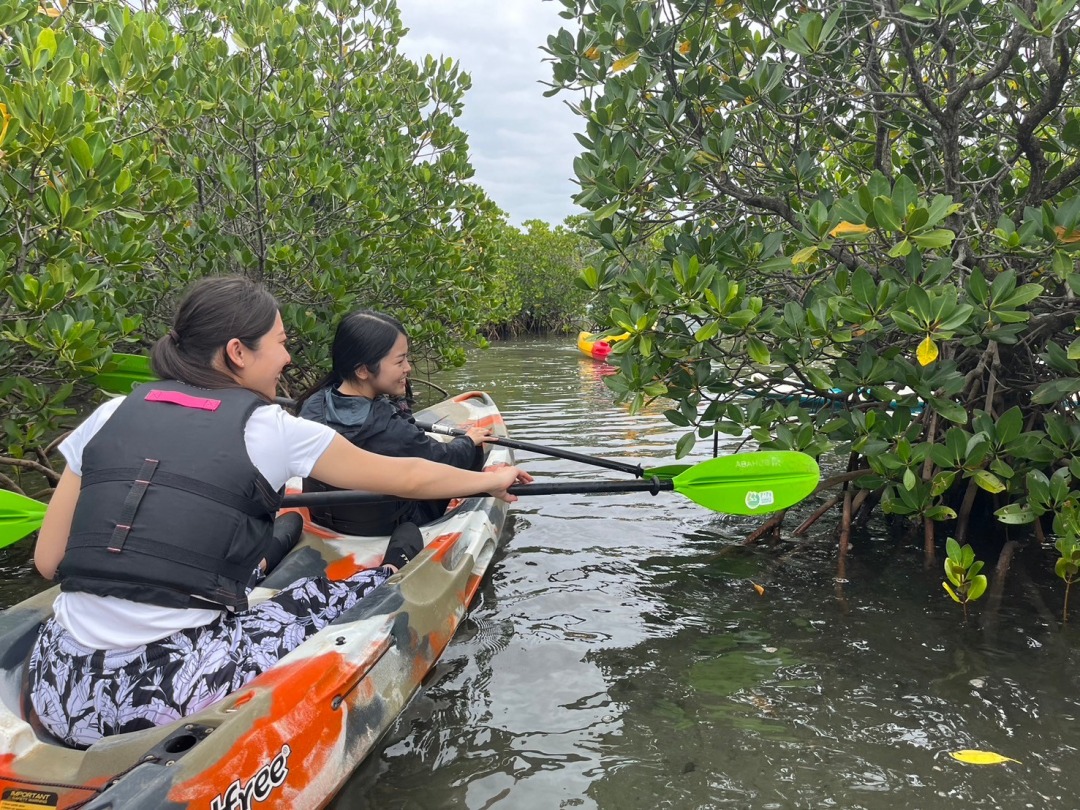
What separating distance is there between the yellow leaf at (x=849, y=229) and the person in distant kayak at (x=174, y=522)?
6.84 ft

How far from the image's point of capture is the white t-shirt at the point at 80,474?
2.20m

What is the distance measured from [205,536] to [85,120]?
3.22 metres

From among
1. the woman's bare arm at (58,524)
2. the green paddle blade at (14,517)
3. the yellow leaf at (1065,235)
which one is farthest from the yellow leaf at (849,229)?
the green paddle blade at (14,517)

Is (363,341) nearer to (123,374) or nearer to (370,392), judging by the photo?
(370,392)

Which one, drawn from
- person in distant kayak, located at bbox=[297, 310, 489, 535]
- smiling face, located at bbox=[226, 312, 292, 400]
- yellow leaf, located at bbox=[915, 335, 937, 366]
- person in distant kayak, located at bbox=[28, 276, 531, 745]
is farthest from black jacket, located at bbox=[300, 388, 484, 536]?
yellow leaf, located at bbox=[915, 335, 937, 366]

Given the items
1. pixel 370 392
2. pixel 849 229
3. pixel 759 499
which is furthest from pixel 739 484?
pixel 370 392

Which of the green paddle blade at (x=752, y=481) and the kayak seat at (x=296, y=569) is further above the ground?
the green paddle blade at (x=752, y=481)

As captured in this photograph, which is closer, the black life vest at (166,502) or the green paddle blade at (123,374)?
the black life vest at (166,502)

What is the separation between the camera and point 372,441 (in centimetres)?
368

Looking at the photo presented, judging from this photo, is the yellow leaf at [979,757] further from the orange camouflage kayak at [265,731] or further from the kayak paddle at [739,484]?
the orange camouflage kayak at [265,731]

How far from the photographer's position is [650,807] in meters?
2.60

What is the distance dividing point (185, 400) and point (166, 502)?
0.29 m

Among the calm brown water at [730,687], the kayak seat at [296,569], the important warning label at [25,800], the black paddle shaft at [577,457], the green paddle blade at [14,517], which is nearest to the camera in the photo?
the important warning label at [25,800]

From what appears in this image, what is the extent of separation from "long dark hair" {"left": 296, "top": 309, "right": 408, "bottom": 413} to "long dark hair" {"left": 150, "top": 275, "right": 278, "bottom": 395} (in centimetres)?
126
